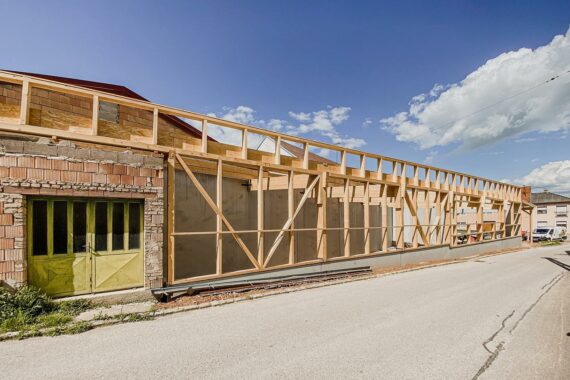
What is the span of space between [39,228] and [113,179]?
5.40 ft

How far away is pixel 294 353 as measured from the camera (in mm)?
4773

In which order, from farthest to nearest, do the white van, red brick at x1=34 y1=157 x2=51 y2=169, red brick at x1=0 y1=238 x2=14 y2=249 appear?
1. the white van
2. red brick at x1=34 y1=157 x2=51 y2=169
3. red brick at x1=0 y1=238 x2=14 y2=249

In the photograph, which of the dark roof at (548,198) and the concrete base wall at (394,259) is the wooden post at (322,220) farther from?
the dark roof at (548,198)

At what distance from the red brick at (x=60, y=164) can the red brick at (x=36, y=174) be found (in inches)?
9.1

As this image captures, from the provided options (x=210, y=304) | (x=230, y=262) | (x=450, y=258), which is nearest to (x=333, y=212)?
(x=230, y=262)

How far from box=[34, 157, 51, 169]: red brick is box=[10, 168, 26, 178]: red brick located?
0.72ft

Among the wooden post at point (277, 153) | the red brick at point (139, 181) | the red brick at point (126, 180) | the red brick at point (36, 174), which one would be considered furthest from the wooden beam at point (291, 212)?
the red brick at point (36, 174)

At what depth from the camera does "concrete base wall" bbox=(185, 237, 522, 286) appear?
1016cm

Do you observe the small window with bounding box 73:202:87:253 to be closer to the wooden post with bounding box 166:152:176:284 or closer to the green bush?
the green bush

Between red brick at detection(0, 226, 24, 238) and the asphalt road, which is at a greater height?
red brick at detection(0, 226, 24, 238)

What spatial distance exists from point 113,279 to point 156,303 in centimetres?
108

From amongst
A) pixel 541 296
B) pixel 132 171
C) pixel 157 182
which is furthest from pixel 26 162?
pixel 541 296

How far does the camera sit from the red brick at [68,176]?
6.61 meters

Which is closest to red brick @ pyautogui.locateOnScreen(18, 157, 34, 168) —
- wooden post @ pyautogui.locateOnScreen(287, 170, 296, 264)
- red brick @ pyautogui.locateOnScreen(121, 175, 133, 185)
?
red brick @ pyautogui.locateOnScreen(121, 175, 133, 185)
